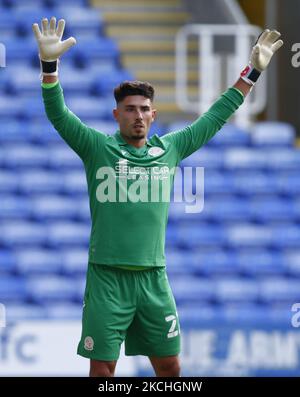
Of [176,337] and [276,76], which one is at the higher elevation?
[276,76]

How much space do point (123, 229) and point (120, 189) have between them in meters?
0.17

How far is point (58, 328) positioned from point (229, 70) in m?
Answer: 2.76

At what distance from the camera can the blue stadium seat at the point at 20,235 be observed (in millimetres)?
10750

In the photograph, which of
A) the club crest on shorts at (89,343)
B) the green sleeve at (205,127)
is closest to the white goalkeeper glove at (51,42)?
the green sleeve at (205,127)

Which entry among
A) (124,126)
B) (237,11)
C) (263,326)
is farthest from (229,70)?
(124,126)

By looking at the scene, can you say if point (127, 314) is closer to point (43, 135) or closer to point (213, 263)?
point (213, 263)

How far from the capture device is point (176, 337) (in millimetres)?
6188

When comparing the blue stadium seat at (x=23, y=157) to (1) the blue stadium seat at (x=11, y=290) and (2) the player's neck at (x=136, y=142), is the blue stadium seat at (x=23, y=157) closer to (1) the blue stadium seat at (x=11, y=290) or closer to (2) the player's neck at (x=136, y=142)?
(1) the blue stadium seat at (x=11, y=290)

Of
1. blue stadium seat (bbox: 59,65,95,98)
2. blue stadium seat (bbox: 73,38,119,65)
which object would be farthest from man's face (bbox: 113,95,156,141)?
blue stadium seat (bbox: 73,38,119,65)

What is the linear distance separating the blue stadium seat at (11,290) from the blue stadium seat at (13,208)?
0.55 meters

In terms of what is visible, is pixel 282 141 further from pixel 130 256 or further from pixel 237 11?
pixel 130 256

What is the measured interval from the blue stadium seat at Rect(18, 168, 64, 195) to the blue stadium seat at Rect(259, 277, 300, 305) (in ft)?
5.55

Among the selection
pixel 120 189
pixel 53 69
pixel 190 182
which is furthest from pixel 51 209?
pixel 53 69

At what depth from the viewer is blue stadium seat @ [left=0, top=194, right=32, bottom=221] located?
35.6 feet
